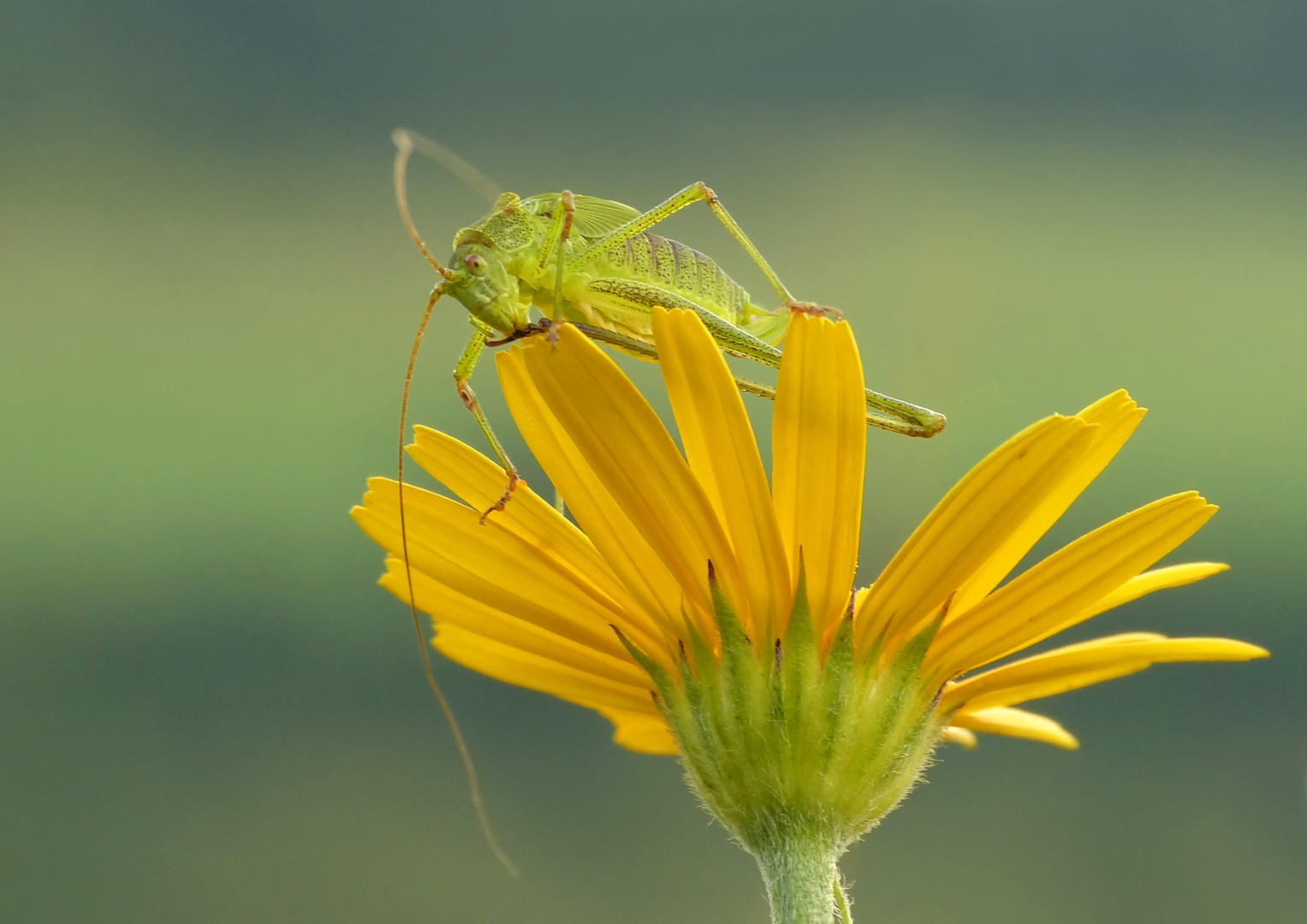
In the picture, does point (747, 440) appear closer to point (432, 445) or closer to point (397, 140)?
point (432, 445)

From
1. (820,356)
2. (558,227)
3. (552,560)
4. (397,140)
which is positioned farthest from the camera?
(558,227)

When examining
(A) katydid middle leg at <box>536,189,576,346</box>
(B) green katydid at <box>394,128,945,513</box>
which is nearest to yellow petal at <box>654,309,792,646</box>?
(B) green katydid at <box>394,128,945,513</box>

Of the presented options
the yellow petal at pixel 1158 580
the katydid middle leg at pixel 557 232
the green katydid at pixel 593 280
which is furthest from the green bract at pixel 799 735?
the katydid middle leg at pixel 557 232

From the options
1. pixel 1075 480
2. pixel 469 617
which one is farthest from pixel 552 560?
pixel 1075 480

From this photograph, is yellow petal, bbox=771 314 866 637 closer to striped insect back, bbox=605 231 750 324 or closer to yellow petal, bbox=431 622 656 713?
yellow petal, bbox=431 622 656 713

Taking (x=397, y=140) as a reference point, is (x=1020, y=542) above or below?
below

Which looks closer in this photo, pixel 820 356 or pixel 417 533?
pixel 820 356

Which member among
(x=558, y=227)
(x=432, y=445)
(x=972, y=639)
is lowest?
(x=972, y=639)
